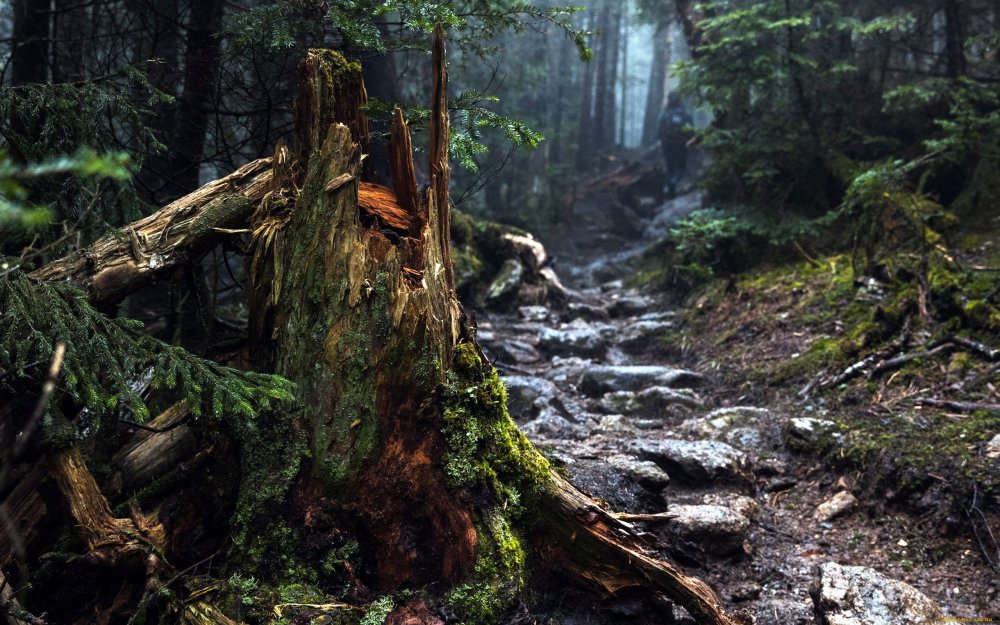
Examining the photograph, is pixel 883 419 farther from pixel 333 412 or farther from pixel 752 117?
pixel 752 117

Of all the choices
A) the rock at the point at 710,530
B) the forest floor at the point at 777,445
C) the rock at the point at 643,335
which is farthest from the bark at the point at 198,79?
the rock at the point at 643,335

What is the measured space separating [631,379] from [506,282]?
495 centimetres

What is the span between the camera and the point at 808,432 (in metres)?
5.78

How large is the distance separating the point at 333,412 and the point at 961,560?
164 inches

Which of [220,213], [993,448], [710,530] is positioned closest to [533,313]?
[710,530]

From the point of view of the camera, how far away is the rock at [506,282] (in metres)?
12.4

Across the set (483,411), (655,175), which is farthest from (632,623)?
(655,175)

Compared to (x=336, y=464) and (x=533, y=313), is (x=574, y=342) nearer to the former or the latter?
(x=533, y=313)

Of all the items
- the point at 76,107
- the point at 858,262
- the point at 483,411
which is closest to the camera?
the point at 483,411

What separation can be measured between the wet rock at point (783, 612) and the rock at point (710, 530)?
479 mm

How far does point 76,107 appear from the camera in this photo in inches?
154

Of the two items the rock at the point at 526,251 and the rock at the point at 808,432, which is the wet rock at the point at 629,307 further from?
the rock at the point at 808,432

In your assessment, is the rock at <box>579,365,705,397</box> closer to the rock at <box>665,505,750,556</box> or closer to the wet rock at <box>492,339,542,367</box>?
the wet rock at <box>492,339,542,367</box>

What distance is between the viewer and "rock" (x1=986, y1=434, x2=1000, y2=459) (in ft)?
14.4
